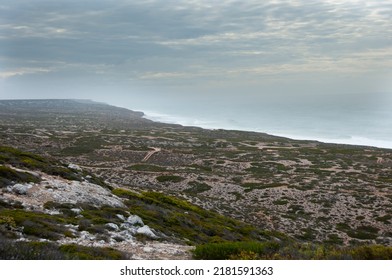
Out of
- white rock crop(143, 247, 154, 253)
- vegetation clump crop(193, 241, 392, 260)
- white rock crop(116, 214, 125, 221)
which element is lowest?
white rock crop(116, 214, 125, 221)

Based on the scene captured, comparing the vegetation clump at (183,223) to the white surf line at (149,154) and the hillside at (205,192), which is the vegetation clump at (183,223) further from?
the white surf line at (149,154)

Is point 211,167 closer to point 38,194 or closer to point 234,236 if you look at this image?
point 234,236

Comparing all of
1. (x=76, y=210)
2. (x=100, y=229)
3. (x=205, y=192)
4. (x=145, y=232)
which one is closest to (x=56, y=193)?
(x=76, y=210)

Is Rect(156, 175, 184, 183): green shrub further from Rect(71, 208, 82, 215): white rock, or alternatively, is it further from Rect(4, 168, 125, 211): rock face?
Rect(71, 208, 82, 215): white rock

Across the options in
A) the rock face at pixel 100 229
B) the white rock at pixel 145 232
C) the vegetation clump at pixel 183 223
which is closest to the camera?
the rock face at pixel 100 229

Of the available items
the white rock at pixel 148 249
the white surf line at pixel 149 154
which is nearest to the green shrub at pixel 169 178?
the white surf line at pixel 149 154

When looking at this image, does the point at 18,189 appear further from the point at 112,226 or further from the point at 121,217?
the point at 112,226

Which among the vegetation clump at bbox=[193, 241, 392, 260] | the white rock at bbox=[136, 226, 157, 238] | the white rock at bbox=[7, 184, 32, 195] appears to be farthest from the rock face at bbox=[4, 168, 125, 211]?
the vegetation clump at bbox=[193, 241, 392, 260]
